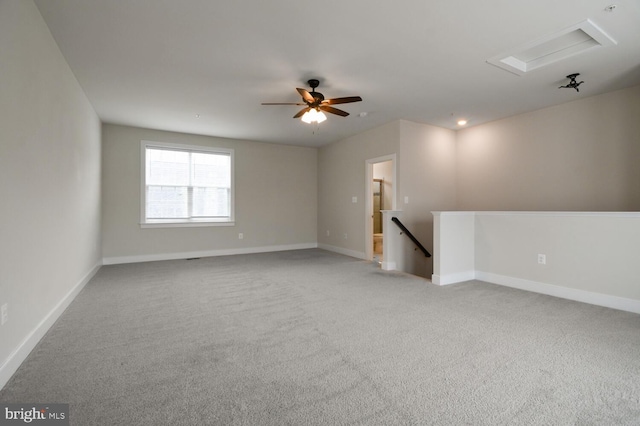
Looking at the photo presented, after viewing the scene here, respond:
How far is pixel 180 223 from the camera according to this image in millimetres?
6059

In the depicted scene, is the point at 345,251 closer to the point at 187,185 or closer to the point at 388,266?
the point at 388,266

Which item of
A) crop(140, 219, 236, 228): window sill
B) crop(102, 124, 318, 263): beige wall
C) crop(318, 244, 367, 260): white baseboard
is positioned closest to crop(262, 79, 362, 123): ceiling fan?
crop(318, 244, 367, 260): white baseboard

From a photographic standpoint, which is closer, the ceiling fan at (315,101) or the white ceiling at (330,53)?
the white ceiling at (330,53)

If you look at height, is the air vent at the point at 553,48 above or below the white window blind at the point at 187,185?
above

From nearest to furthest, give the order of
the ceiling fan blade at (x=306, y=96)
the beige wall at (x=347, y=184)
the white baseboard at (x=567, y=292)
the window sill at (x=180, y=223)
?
the white baseboard at (x=567, y=292)
the ceiling fan blade at (x=306, y=96)
the beige wall at (x=347, y=184)
the window sill at (x=180, y=223)

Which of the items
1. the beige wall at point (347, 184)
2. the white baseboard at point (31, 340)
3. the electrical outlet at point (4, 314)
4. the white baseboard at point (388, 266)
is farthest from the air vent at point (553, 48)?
the white baseboard at point (31, 340)

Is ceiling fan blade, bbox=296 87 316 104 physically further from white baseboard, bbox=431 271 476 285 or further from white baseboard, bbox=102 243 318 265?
white baseboard, bbox=102 243 318 265

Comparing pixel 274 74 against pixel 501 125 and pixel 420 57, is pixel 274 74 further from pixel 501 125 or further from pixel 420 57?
pixel 501 125

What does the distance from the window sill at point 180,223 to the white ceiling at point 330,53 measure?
7.08 ft

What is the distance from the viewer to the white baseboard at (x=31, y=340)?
1.76m

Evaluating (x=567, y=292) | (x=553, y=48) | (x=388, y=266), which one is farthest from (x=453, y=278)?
(x=553, y=48)

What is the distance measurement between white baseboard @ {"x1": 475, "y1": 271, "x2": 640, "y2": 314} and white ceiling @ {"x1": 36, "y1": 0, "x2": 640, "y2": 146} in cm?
255

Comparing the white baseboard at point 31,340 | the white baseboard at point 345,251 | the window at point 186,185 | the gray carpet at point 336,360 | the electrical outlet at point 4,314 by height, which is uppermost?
the window at point 186,185

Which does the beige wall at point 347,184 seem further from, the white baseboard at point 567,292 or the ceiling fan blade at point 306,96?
the white baseboard at point 567,292
